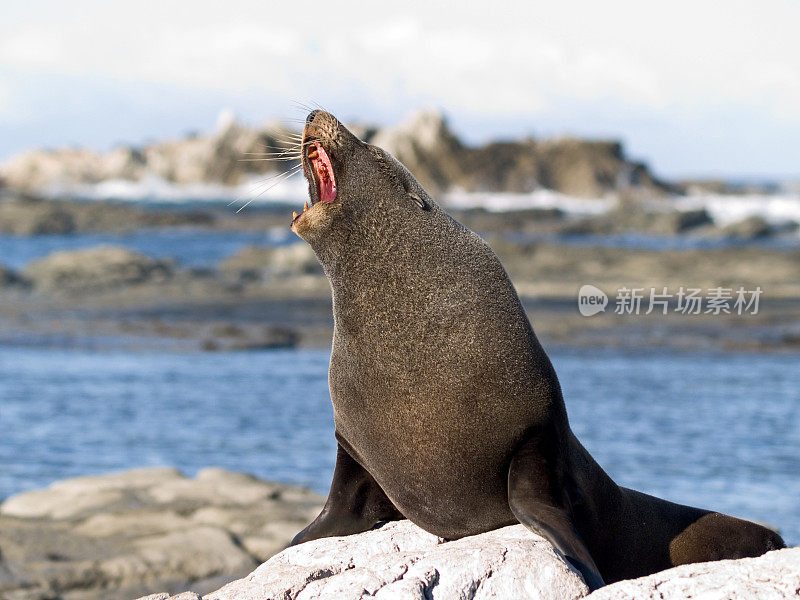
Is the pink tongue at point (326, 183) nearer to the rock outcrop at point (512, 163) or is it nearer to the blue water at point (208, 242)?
the blue water at point (208, 242)

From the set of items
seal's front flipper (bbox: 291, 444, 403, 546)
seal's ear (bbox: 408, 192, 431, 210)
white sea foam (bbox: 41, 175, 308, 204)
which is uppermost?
seal's ear (bbox: 408, 192, 431, 210)

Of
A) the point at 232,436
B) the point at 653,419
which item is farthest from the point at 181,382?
the point at 653,419

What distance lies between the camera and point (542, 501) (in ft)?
13.9

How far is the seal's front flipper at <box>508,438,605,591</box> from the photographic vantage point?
4012mm

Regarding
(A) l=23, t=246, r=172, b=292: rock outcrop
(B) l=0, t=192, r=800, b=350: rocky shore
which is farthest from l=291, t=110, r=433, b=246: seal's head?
(A) l=23, t=246, r=172, b=292: rock outcrop

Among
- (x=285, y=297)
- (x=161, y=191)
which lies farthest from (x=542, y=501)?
(x=161, y=191)

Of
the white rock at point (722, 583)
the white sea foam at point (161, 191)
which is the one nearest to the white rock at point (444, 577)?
the white rock at point (722, 583)

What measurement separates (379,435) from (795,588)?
1.58 meters

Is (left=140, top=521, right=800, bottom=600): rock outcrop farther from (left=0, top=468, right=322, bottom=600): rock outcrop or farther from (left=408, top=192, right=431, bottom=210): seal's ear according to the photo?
(left=0, top=468, right=322, bottom=600): rock outcrop

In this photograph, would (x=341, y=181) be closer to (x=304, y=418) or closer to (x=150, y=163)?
(x=304, y=418)

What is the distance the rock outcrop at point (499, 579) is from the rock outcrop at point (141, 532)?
3405mm

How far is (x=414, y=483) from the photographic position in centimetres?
442

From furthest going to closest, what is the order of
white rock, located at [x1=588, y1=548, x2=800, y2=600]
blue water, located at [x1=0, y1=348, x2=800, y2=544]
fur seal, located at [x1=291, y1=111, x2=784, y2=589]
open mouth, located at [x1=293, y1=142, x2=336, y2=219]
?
blue water, located at [x1=0, y1=348, x2=800, y2=544], open mouth, located at [x1=293, y1=142, x2=336, y2=219], fur seal, located at [x1=291, y1=111, x2=784, y2=589], white rock, located at [x1=588, y1=548, x2=800, y2=600]

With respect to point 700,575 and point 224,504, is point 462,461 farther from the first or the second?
point 224,504
